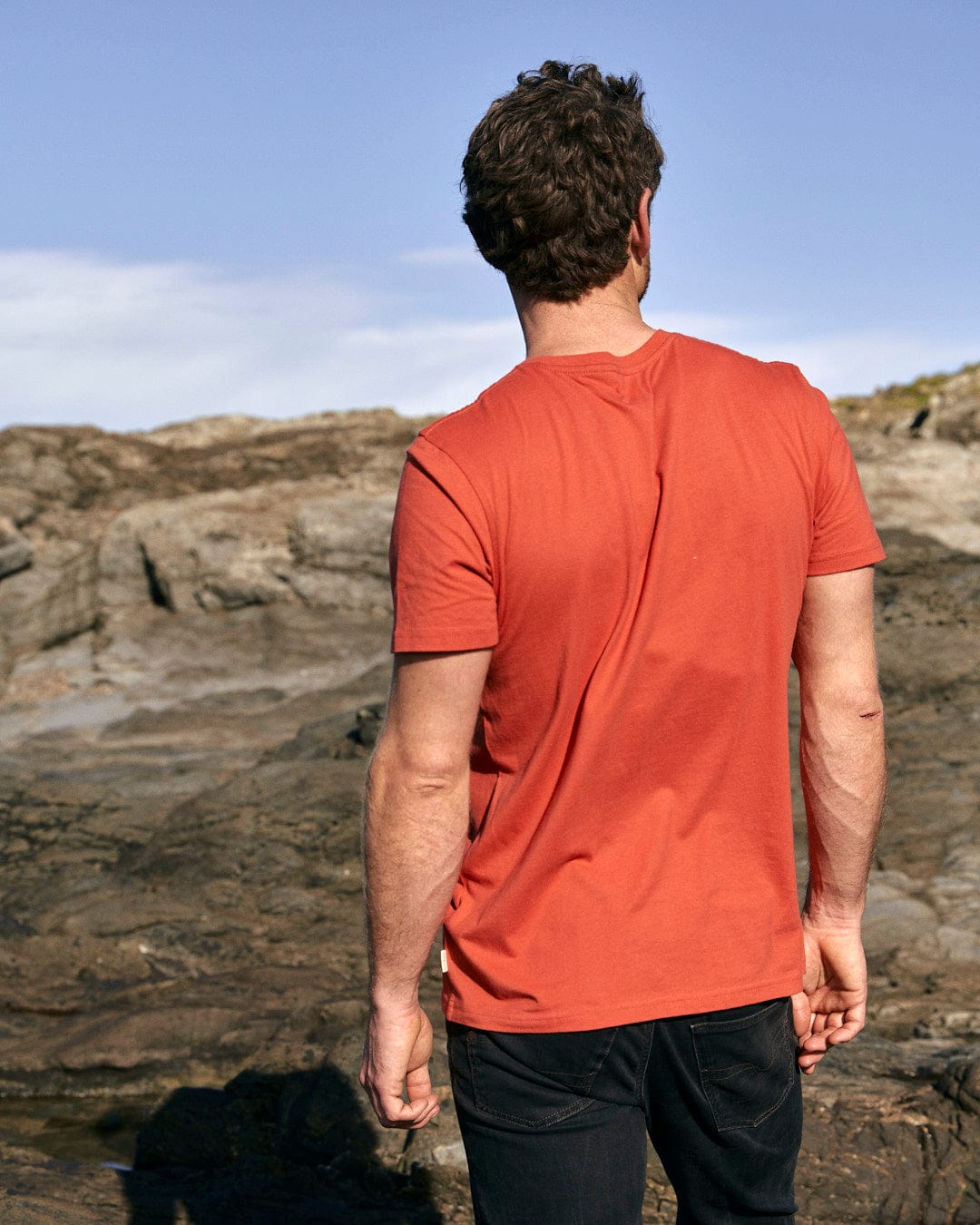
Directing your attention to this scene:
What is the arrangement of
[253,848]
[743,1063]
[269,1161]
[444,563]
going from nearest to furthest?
[444,563]
[743,1063]
[269,1161]
[253,848]

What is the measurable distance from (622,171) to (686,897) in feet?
3.36

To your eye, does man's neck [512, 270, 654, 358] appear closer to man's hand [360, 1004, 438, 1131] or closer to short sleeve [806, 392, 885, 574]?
short sleeve [806, 392, 885, 574]

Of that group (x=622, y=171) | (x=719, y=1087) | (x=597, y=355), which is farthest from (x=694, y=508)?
(x=719, y=1087)

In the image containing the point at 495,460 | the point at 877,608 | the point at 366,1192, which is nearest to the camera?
the point at 495,460

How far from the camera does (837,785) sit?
1.93m

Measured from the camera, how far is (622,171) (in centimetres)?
169

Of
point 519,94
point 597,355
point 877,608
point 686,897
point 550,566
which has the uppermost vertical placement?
point 519,94

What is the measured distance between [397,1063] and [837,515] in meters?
1.06

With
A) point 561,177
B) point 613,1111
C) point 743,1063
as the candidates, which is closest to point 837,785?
point 743,1063

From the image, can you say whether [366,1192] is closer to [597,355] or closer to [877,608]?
[597,355]

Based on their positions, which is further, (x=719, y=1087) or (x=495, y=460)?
(x=719, y=1087)

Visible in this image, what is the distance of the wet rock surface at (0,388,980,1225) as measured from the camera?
147 inches

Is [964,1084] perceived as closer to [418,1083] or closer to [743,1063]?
[743,1063]

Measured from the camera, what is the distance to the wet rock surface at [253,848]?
3730 millimetres
